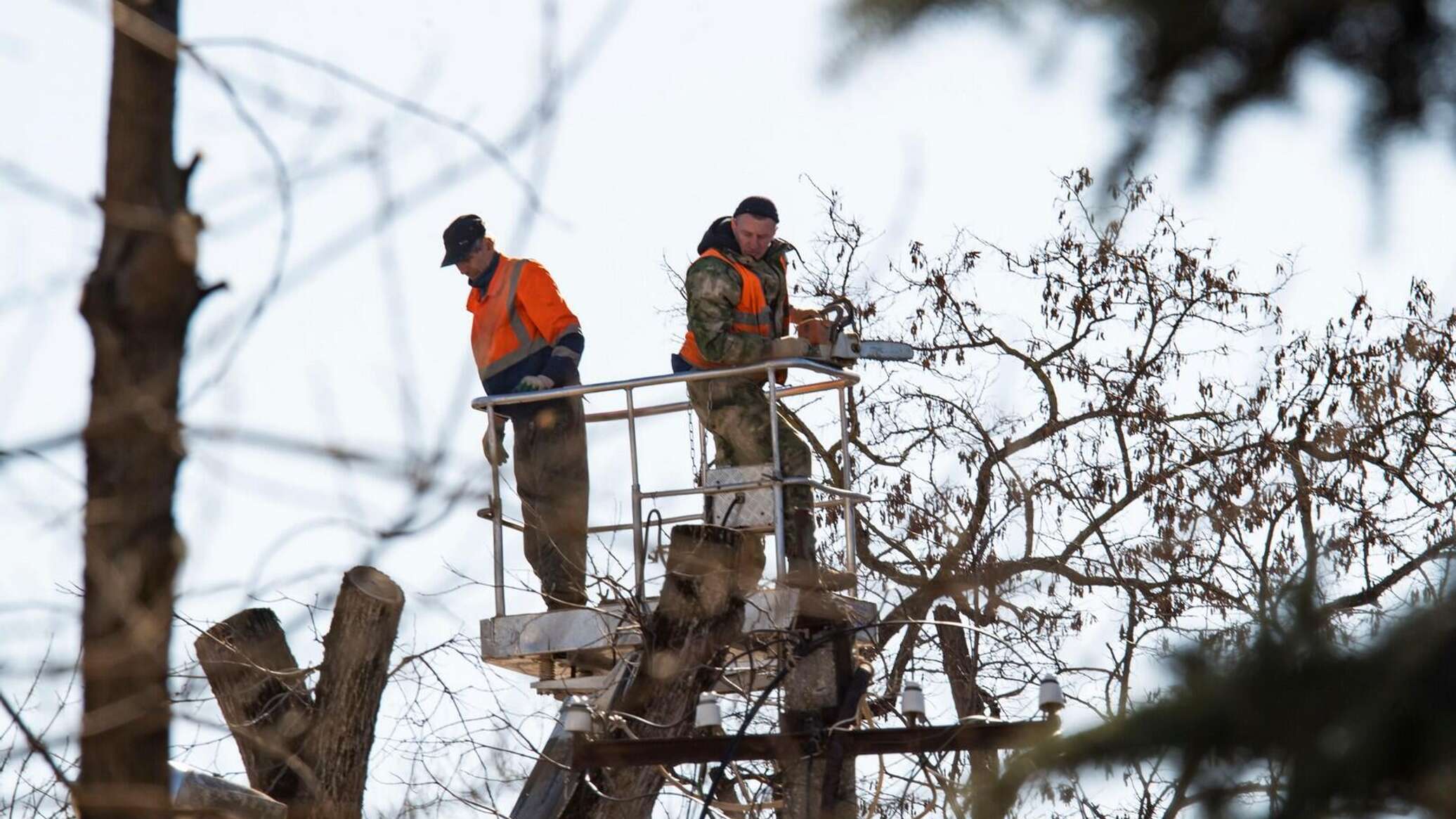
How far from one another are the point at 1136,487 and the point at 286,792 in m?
11.0

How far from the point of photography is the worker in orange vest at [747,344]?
333 inches

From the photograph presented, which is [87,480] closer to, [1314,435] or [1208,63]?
[1208,63]

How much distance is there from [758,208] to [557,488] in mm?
1619

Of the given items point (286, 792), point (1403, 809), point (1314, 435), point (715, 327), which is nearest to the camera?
Result: point (1403, 809)

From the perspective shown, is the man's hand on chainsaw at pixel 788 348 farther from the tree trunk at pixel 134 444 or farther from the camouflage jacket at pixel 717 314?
the tree trunk at pixel 134 444

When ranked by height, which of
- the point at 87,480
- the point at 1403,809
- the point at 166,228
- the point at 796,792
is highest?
the point at 796,792

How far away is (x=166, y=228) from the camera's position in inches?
142

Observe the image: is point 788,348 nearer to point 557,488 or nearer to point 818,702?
point 557,488

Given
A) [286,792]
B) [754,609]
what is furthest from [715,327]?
[286,792]

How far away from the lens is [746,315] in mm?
8594

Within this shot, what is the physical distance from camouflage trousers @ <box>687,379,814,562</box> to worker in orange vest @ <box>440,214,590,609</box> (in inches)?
25.3

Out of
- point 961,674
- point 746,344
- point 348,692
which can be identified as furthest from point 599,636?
point 961,674

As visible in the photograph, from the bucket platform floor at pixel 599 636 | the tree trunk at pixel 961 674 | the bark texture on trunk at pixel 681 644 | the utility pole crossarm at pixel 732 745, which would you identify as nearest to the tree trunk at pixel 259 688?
the utility pole crossarm at pixel 732 745

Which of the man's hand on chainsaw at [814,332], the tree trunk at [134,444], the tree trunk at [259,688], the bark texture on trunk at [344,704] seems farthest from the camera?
the man's hand on chainsaw at [814,332]
